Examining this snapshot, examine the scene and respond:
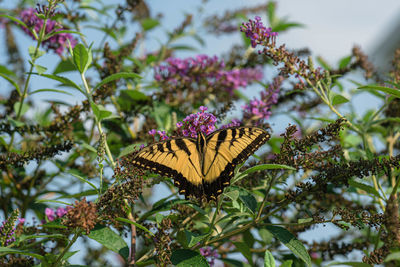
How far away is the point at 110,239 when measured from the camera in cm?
175

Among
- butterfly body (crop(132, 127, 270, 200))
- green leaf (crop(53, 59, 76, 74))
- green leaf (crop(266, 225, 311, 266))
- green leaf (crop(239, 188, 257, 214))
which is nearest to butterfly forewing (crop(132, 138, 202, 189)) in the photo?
butterfly body (crop(132, 127, 270, 200))

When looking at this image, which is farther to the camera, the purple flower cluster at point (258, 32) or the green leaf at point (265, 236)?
the green leaf at point (265, 236)

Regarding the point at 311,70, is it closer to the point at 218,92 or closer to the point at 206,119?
the point at 206,119

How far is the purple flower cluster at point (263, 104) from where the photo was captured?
7.88 feet

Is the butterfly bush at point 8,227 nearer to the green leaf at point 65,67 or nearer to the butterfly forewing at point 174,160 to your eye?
the butterfly forewing at point 174,160

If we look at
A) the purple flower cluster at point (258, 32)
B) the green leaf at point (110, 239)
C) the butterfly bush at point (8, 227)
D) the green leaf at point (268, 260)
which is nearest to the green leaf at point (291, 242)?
the green leaf at point (268, 260)

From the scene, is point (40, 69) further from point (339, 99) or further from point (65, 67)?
point (339, 99)

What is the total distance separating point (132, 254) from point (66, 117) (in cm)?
106

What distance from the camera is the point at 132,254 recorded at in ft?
5.85

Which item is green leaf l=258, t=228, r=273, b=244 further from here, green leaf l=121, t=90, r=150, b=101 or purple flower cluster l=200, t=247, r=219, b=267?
green leaf l=121, t=90, r=150, b=101

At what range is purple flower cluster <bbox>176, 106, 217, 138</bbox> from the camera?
6.02ft

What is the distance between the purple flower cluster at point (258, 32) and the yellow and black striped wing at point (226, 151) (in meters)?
0.51

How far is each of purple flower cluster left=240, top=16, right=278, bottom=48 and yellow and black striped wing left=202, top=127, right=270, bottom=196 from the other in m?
0.51

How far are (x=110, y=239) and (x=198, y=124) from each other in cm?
70
